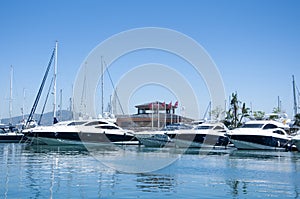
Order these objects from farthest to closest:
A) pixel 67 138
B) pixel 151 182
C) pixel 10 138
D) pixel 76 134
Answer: pixel 10 138, pixel 76 134, pixel 67 138, pixel 151 182

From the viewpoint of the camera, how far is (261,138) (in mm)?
56375

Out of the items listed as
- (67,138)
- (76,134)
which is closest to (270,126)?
(76,134)

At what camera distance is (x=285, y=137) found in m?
58.0

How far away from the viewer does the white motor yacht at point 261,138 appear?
56.3 m

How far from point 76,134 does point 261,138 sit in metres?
28.0

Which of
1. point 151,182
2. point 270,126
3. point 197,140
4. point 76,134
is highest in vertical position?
point 270,126

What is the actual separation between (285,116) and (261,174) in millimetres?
44147

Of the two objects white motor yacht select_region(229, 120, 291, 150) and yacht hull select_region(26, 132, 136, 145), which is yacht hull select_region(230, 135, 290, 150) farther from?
yacht hull select_region(26, 132, 136, 145)

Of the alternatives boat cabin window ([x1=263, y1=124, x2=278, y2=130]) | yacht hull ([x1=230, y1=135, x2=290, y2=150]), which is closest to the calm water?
yacht hull ([x1=230, y1=135, x2=290, y2=150])

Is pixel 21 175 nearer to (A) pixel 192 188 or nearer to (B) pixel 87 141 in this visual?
(A) pixel 192 188

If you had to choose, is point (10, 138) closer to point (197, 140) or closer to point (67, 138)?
point (67, 138)

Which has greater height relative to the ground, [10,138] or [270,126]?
[270,126]

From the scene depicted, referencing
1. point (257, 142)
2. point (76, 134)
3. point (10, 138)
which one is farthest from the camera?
point (10, 138)

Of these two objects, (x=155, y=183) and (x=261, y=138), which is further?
(x=261, y=138)
